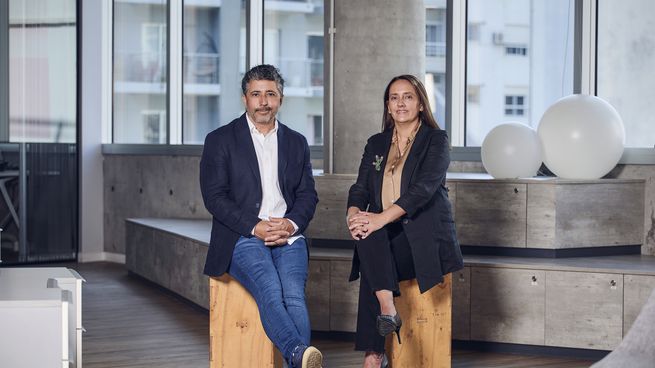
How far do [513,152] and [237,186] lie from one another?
2.08m

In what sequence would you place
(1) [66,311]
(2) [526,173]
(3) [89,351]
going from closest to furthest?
(1) [66,311] → (3) [89,351] → (2) [526,173]

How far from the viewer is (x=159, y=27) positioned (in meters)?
9.17

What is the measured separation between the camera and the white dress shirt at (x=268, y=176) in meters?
4.21

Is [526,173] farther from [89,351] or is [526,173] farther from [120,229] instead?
[120,229]

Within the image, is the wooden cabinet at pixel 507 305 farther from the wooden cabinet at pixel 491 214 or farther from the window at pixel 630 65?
the window at pixel 630 65

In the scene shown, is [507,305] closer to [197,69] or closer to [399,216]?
[399,216]

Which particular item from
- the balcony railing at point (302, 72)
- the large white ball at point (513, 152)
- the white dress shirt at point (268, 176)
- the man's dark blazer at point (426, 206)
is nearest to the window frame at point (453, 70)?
the balcony railing at point (302, 72)

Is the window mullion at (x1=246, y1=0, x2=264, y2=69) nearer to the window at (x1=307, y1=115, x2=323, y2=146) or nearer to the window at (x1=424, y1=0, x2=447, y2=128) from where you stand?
the window at (x1=307, y1=115, x2=323, y2=146)

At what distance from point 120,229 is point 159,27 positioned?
1.88 m

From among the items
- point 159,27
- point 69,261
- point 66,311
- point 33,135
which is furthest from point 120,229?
point 66,311

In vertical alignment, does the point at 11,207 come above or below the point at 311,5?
below

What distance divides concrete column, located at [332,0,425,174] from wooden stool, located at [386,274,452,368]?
6.06 ft

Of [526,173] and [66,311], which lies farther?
[526,173]

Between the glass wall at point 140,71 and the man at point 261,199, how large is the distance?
16.4 ft
